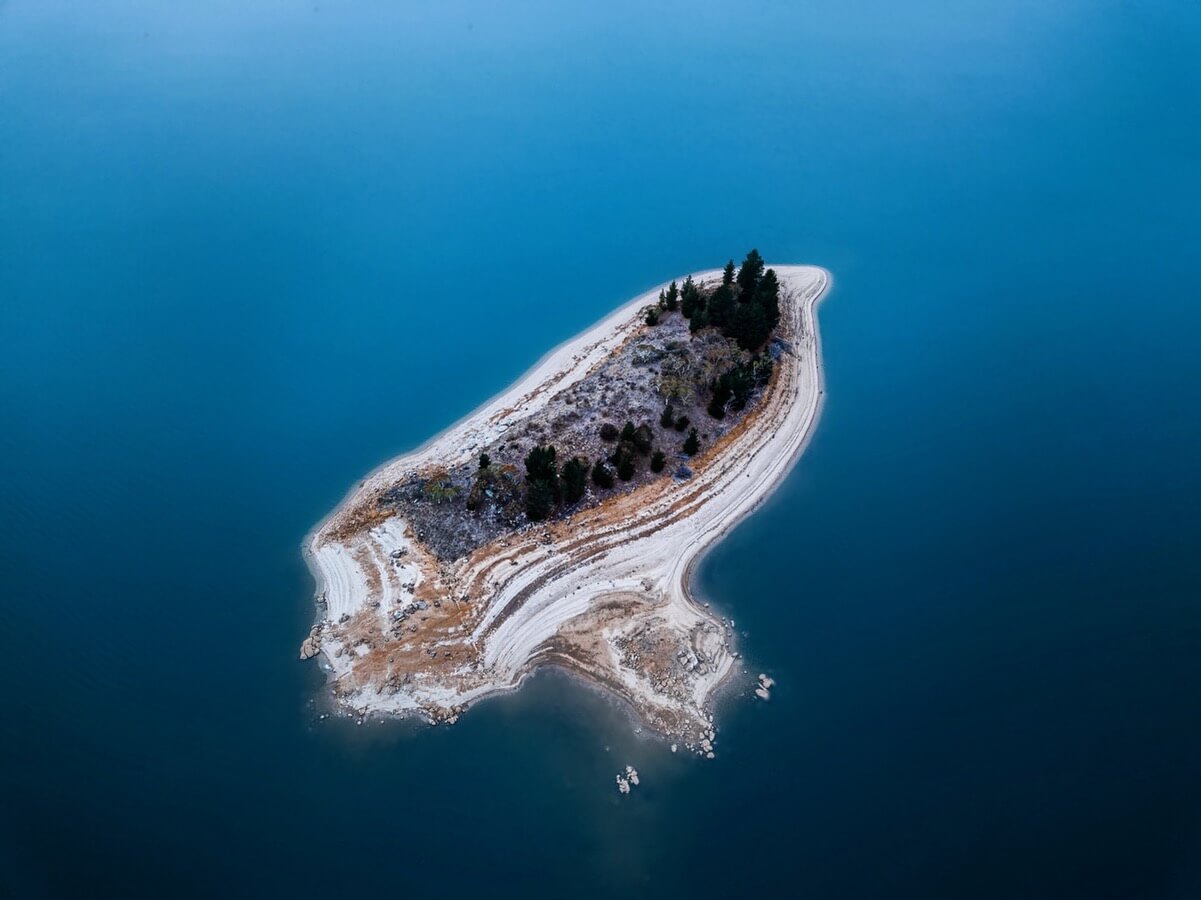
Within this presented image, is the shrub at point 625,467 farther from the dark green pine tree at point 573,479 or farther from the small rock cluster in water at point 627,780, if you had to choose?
the small rock cluster in water at point 627,780

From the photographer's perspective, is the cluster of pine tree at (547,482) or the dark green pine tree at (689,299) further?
the dark green pine tree at (689,299)

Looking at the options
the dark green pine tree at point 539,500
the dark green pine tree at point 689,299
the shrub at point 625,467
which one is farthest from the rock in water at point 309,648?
the dark green pine tree at point 689,299

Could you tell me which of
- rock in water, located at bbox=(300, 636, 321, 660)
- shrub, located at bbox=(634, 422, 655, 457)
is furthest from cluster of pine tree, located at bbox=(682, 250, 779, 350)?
rock in water, located at bbox=(300, 636, 321, 660)

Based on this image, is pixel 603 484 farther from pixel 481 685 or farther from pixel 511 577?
pixel 481 685

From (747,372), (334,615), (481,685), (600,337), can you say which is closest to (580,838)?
(481,685)

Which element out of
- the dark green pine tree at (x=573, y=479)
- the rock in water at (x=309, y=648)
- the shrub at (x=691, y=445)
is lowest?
the rock in water at (x=309, y=648)

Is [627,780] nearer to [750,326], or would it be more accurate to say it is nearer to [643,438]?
[643,438]

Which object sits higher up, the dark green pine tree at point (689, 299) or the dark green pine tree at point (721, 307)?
the dark green pine tree at point (689, 299)
